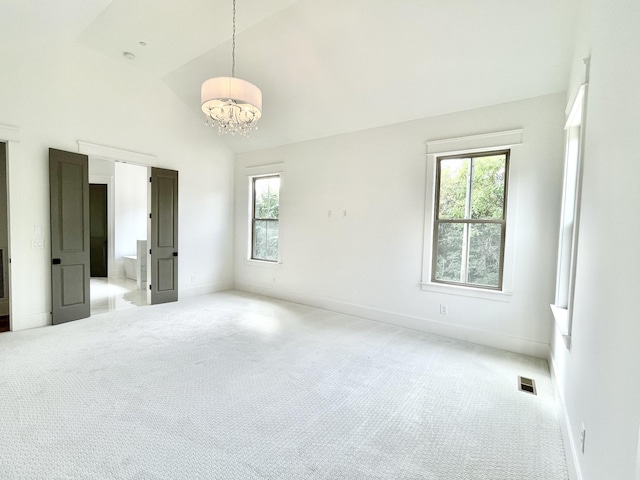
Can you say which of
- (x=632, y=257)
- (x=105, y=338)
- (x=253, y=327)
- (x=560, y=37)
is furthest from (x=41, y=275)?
(x=560, y=37)

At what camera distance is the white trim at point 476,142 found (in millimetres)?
3465

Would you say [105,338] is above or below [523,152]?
below

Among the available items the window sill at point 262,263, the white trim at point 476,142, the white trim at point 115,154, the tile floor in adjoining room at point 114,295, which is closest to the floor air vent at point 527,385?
the white trim at point 476,142

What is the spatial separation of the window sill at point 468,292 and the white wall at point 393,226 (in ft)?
0.18

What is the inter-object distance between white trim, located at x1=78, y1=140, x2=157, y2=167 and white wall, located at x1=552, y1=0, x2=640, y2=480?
5.49 meters

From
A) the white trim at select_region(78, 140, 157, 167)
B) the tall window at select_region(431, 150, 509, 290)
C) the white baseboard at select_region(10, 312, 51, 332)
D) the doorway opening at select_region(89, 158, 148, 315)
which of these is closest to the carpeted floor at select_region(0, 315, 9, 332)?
the white baseboard at select_region(10, 312, 51, 332)

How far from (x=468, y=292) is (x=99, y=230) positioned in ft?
27.4

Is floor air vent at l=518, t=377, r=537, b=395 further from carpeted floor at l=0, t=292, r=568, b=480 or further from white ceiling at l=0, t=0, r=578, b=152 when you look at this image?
white ceiling at l=0, t=0, r=578, b=152

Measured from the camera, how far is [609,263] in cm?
140

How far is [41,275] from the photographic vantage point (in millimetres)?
4012

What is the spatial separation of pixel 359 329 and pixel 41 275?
423 cm

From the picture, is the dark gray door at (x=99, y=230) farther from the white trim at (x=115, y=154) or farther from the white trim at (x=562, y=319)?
the white trim at (x=562, y=319)

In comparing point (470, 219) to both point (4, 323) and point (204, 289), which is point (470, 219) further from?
point (4, 323)

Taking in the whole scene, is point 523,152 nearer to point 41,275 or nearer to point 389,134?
point 389,134
